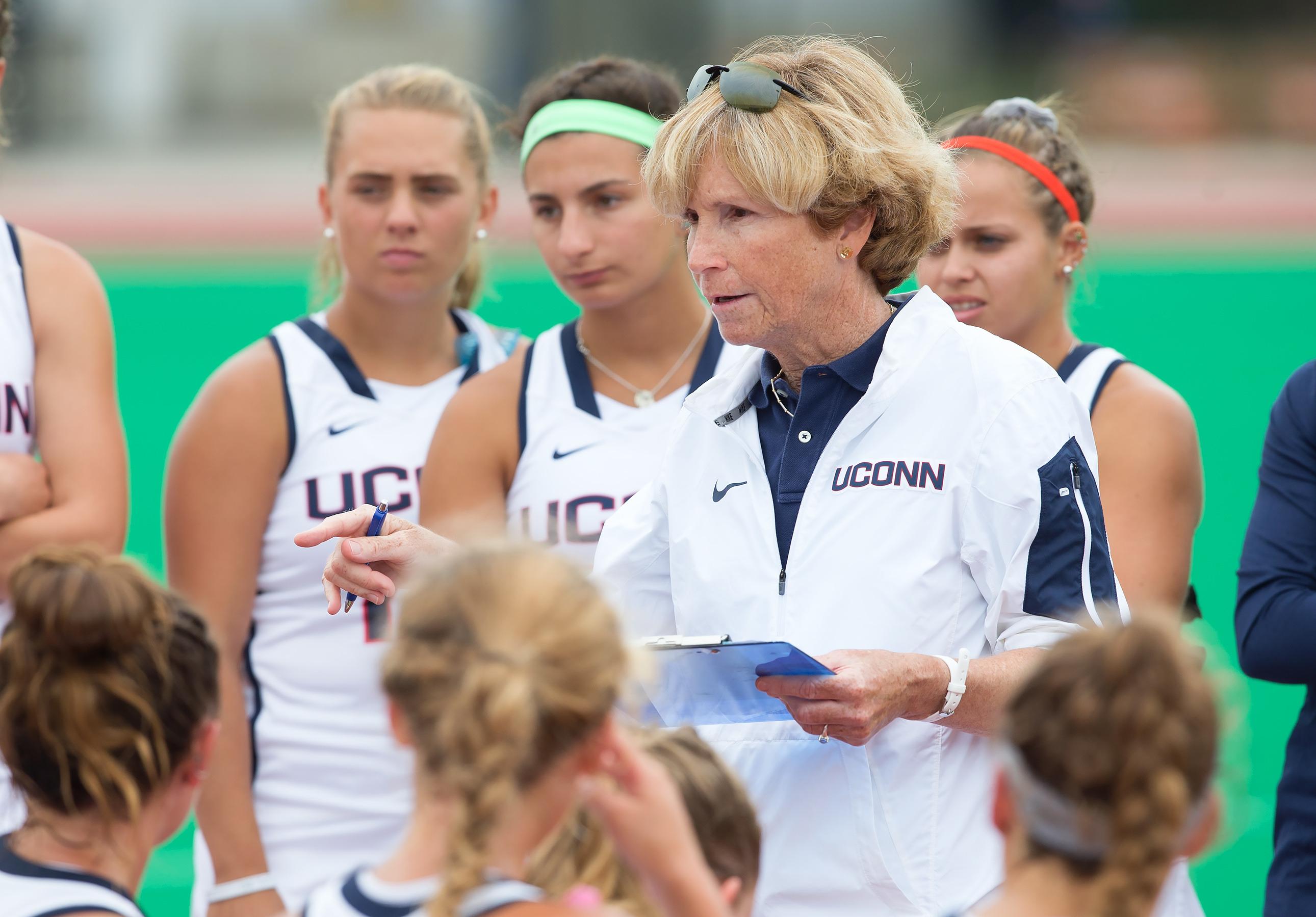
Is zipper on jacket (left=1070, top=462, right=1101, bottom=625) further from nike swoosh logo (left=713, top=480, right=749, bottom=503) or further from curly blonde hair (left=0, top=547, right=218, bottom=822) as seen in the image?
curly blonde hair (left=0, top=547, right=218, bottom=822)

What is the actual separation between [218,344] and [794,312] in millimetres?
10949

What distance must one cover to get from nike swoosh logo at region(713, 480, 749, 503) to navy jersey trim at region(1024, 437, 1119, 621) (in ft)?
1.44

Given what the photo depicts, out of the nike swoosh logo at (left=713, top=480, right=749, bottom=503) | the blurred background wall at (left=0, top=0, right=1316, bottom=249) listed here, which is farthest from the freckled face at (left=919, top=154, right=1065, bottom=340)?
the blurred background wall at (left=0, top=0, right=1316, bottom=249)

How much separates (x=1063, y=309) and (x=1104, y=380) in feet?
0.91

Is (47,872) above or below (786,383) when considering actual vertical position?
below

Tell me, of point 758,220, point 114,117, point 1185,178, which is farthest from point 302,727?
point 114,117

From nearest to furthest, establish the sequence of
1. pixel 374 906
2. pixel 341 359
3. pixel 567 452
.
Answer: pixel 374 906 < pixel 567 452 < pixel 341 359

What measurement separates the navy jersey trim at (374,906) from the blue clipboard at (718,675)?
0.57 metres

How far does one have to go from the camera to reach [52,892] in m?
1.70

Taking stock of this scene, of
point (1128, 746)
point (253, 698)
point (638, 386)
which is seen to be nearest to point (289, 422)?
point (253, 698)

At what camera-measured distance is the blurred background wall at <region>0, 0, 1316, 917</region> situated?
13656 mm

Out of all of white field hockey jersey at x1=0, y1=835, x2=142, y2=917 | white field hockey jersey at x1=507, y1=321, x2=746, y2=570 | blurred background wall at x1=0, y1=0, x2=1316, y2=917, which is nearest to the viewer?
white field hockey jersey at x1=0, y1=835, x2=142, y2=917

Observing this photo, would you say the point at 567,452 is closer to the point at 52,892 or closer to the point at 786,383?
the point at 786,383

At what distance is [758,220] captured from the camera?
87.8 inches
